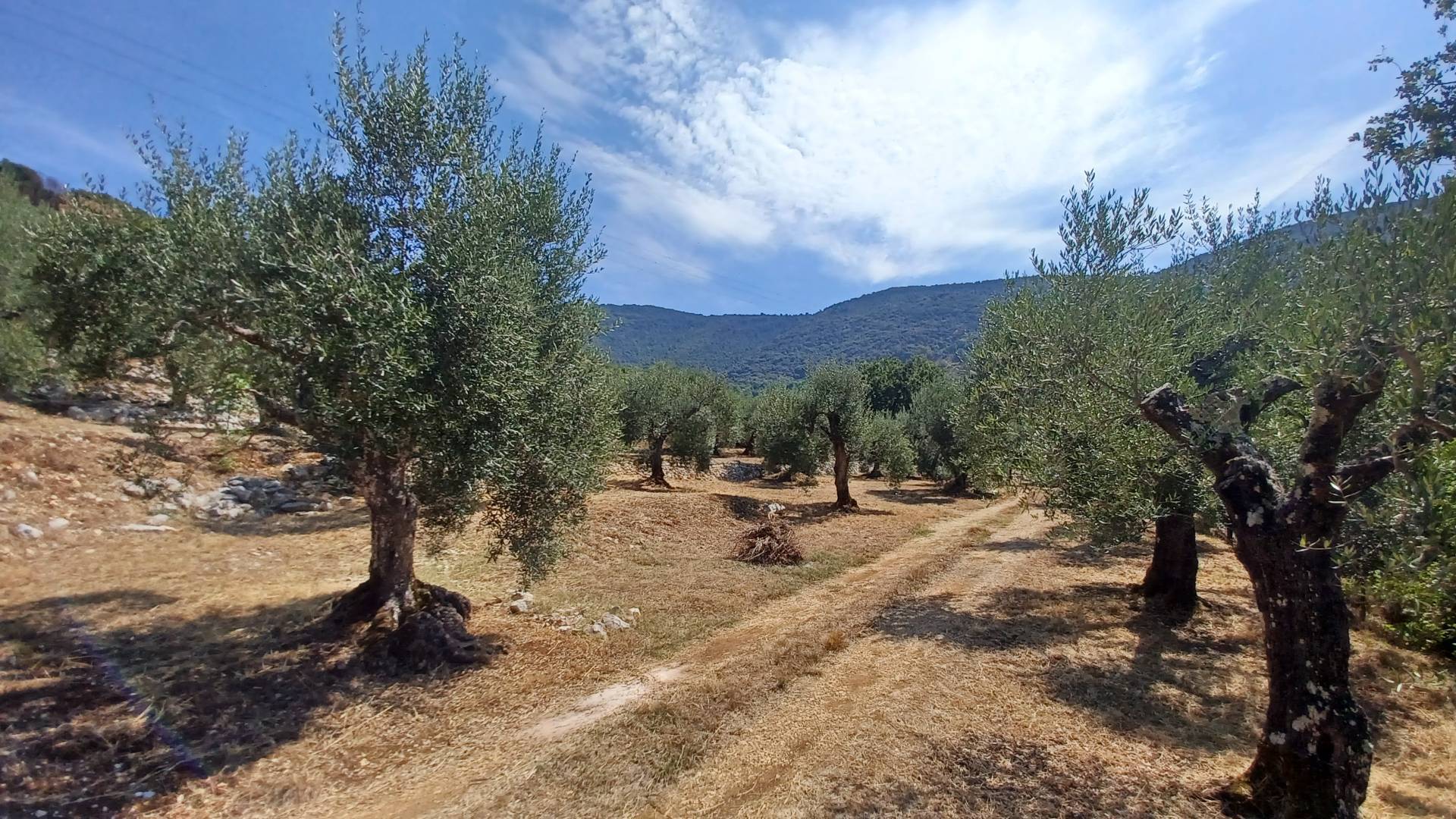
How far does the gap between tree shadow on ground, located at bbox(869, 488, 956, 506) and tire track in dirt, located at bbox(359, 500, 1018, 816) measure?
1734 cm

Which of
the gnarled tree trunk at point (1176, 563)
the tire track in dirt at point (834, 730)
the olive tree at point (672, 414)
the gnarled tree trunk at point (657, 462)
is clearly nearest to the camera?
the tire track in dirt at point (834, 730)

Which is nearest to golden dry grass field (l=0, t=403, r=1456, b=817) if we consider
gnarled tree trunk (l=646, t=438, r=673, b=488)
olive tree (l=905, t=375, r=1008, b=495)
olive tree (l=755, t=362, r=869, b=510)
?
olive tree (l=755, t=362, r=869, b=510)

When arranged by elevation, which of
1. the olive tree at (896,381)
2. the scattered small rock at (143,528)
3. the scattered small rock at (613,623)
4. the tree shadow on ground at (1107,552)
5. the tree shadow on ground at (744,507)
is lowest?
the tree shadow on ground at (1107,552)

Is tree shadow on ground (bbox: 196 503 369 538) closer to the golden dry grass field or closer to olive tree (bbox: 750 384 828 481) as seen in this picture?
the golden dry grass field

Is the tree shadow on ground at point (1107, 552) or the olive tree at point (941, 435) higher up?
the olive tree at point (941, 435)

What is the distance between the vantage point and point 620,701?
30.6 feet

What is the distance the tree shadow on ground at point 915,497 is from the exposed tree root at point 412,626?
1076 inches

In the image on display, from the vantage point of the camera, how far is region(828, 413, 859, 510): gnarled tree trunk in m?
30.0

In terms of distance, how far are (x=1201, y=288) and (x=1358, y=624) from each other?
704cm

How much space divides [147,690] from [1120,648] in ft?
49.2

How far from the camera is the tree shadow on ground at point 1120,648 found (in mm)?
8734

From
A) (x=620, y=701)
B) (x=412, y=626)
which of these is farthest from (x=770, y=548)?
(x=412, y=626)

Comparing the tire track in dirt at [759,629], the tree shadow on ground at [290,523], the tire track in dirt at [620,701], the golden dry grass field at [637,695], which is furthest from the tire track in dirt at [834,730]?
the tree shadow on ground at [290,523]

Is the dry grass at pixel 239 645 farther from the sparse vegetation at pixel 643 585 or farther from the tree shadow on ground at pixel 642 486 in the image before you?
the tree shadow on ground at pixel 642 486
